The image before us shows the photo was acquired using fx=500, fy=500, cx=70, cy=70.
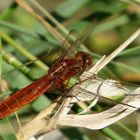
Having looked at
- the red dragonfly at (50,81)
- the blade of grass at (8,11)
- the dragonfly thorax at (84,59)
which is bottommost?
the red dragonfly at (50,81)

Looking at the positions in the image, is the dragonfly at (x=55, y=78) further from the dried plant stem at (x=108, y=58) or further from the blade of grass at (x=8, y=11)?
the blade of grass at (x=8, y=11)

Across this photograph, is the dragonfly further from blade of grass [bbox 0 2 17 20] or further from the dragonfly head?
blade of grass [bbox 0 2 17 20]

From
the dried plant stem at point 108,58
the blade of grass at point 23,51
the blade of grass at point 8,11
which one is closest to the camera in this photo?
the dried plant stem at point 108,58

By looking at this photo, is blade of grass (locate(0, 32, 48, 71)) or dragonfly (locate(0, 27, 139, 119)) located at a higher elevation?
blade of grass (locate(0, 32, 48, 71))

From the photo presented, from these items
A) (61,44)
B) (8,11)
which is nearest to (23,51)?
(61,44)

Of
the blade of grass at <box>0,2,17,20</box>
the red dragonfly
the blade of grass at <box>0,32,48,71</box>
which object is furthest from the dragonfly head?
the blade of grass at <box>0,2,17,20</box>

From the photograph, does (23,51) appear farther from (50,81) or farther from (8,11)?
(8,11)

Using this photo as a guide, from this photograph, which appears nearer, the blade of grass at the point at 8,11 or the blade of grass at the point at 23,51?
the blade of grass at the point at 23,51

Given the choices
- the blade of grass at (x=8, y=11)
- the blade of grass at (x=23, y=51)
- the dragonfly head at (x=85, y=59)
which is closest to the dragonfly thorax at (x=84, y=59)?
the dragonfly head at (x=85, y=59)

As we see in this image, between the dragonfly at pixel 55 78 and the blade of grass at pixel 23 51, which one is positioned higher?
the blade of grass at pixel 23 51
